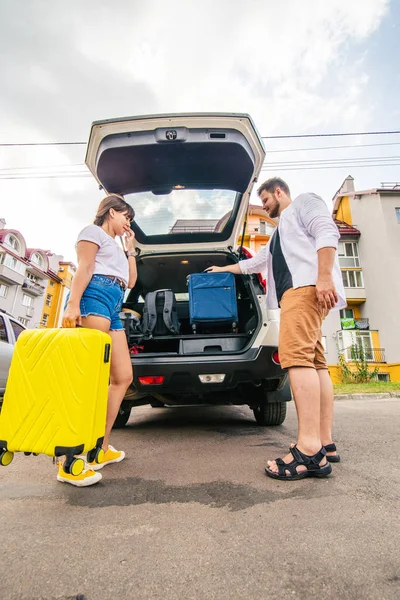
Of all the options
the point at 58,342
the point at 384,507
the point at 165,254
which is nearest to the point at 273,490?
the point at 384,507

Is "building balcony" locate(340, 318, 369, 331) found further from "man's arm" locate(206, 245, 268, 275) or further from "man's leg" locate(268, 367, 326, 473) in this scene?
"man's leg" locate(268, 367, 326, 473)

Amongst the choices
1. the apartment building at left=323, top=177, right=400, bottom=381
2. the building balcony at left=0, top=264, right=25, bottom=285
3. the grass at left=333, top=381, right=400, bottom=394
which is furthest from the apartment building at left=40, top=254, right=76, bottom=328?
the grass at left=333, top=381, right=400, bottom=394

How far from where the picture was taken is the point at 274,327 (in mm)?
2498

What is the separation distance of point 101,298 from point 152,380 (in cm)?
85

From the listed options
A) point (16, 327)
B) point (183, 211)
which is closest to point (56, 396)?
A: point (183, 211)

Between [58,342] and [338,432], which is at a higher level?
[58,342]

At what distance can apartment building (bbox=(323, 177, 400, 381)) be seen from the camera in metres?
19.6

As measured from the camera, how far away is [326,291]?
5.88 ft

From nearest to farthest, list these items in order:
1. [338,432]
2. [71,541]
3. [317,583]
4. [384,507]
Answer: [317,583] < [71,541] < [384,507] < [338,432]

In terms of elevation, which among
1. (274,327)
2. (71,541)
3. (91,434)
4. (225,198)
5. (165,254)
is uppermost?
(225,198)

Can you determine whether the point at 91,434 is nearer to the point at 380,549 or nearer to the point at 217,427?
the point at 380,549

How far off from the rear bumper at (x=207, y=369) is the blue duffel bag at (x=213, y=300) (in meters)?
0.64

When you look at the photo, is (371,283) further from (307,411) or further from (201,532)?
A: (201,532)

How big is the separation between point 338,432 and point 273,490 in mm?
1716
